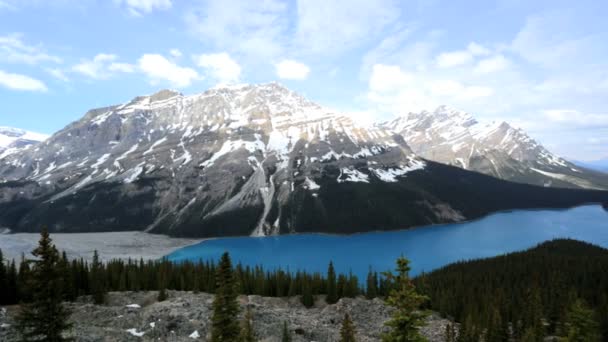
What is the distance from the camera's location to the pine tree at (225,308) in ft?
85.9

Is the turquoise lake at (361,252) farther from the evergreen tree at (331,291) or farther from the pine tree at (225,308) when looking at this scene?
the pine tree at (225,308)

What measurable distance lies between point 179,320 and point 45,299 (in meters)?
27.0

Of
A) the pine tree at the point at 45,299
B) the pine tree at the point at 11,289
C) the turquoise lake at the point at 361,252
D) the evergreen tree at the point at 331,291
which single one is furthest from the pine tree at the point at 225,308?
the turquoise lake at the point at 361,252

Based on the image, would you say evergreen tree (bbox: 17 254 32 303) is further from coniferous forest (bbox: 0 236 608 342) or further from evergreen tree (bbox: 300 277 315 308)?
evergreen tree (bbox: 300 277 315 308)

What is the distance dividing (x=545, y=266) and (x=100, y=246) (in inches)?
7606

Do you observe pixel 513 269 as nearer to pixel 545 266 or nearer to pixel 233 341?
pixel 545 266

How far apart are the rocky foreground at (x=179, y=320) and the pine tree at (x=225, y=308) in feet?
51.7

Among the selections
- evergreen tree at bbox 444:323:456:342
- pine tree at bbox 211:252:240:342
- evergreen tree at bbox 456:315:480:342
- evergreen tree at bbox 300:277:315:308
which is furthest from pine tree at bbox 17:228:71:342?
evergreen tree at bbox 300:277:315:308

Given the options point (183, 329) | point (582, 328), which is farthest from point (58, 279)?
point (582, 328)

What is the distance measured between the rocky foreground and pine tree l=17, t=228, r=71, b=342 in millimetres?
13636

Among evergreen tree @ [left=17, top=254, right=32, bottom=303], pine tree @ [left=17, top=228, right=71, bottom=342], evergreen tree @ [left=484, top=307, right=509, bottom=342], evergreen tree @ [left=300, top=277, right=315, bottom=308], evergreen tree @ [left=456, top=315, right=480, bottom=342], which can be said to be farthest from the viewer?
evergreen tree @ [left=300, top=277, right=315, bottom=308]

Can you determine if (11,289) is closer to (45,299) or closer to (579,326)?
(45,299)

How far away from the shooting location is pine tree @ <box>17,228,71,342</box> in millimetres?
20516

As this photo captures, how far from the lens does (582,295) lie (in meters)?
83.6
